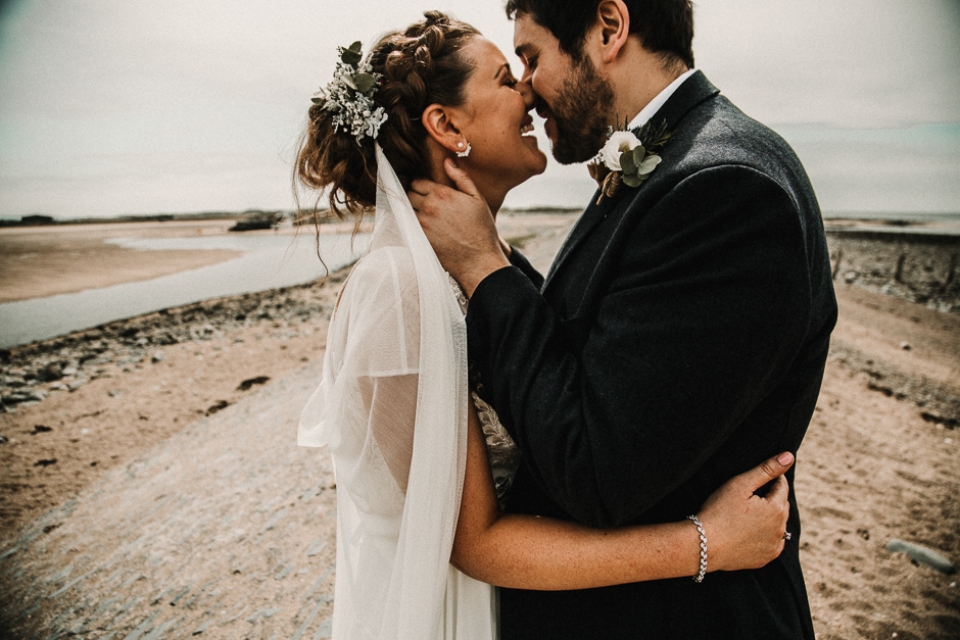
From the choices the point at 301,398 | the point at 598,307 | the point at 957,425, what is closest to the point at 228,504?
the point at 301,398

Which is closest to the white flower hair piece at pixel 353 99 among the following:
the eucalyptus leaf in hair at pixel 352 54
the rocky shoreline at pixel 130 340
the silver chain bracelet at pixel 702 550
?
the eucalyptus leaf in hair at pixel 352 54

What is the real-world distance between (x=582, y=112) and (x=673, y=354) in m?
1.26

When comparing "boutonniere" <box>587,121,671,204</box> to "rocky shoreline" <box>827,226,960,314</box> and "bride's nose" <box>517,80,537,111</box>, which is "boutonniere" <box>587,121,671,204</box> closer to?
"bride's nose" <box>517,80,537,111</box>

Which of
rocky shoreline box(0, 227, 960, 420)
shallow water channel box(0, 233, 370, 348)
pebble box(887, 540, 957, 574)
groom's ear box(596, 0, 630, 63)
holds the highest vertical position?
groom's ear box(596, 0, 630, 63)

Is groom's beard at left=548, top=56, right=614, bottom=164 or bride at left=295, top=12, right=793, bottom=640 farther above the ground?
groom's beard at left=548, top=56, right=614, bottom=164

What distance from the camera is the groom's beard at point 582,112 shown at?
1996mm

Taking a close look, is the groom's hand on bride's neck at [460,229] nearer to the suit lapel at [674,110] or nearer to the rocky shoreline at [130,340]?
the suit lapel at [674,110]

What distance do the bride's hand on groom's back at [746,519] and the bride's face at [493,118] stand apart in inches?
63.9

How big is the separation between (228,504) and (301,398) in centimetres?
303

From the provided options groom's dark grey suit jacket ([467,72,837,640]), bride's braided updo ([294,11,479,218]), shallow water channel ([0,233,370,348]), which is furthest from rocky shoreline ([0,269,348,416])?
groom's dark grey suit jacket ([467,72,837,640])

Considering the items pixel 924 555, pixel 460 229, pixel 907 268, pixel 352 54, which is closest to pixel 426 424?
pixel 460 229

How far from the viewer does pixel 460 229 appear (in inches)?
72.8

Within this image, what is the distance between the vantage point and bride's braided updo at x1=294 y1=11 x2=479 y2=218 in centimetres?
220

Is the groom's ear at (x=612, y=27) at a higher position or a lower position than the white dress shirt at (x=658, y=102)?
higher
